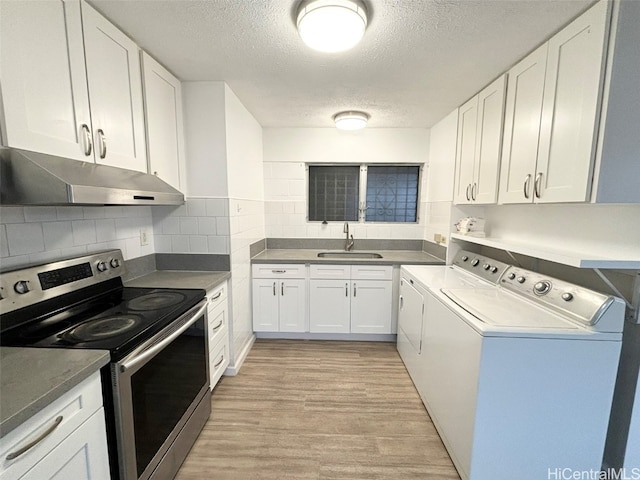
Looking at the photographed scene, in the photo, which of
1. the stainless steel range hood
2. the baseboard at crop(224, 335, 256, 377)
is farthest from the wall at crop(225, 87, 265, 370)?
the stainless steel range hood

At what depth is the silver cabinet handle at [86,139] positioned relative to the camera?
1.27 meters

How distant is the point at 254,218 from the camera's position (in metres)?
2.88

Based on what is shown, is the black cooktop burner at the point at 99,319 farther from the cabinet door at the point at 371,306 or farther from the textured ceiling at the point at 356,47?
the cabinet door at the point at 371,306

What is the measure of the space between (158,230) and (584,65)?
2.74 meters

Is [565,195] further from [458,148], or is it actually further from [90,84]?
[90,84]

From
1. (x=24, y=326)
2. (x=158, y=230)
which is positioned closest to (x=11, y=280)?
(x=24, y=326)

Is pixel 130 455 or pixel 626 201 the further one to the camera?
pixel 626 201

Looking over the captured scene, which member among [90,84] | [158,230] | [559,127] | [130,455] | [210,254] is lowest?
[130,455]

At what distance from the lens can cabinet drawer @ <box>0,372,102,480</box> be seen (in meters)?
0.69

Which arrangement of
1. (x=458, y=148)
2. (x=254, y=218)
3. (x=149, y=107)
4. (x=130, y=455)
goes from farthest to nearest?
1. (x=254, y=218)
2. (x=458, y=148)
3. (x=149, y=107)
4. (x=130, y=455)

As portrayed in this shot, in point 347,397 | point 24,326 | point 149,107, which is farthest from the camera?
point 347,397

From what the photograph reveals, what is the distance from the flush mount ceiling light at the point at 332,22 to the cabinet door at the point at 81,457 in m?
1.76

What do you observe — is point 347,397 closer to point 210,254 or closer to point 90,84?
point 210,254

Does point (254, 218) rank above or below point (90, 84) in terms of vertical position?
below
